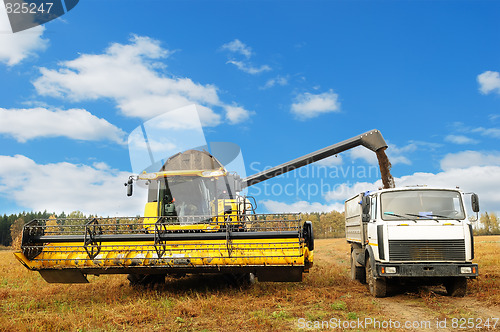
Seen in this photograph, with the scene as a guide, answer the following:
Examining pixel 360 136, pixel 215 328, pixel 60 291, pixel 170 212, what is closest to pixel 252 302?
pixel 215 328

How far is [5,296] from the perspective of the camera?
33.1ft

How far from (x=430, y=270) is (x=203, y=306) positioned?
5082 millimetres

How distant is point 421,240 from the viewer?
29.5 feet

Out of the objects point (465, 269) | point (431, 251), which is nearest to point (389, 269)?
point (431, 251)

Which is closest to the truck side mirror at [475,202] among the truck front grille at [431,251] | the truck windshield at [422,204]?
the truck windshield at [422,204]

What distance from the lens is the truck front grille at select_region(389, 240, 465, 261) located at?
8945 mm

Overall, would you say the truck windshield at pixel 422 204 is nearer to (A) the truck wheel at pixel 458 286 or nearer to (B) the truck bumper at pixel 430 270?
(B) the truck bumper at pixel 430 270

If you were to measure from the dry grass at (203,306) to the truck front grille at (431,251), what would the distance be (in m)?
0.99

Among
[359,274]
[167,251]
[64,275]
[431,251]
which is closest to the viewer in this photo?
[167,251]

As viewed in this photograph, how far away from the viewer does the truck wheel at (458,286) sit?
9250 mm

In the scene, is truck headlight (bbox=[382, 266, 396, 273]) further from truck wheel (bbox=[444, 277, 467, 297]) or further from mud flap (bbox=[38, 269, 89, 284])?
mud flap (bbox=[38, 269, 89, 284])

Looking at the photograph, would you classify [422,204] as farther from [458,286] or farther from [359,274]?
[359,274]

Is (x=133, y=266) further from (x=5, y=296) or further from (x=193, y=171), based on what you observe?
(x=5, y=296)

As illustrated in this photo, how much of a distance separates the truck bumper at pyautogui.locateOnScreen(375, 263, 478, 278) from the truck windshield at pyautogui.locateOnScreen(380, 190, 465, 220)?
109 cm
